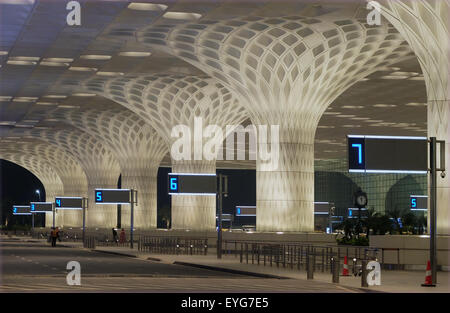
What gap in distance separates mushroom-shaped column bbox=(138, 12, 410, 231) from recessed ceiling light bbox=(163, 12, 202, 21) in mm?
877

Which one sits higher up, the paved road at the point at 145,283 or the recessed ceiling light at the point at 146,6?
the recessed ceiling light at the point at 146,6

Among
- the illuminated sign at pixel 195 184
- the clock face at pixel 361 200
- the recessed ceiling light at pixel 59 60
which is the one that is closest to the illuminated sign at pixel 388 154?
the recessed ceiling light at pixel 59 60

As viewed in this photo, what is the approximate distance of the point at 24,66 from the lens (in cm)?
4184

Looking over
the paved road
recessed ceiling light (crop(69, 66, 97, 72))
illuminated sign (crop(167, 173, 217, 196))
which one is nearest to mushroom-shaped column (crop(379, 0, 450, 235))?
the paved road

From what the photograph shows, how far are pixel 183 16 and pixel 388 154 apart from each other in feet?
45.4

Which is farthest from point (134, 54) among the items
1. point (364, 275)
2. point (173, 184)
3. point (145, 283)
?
point (364, 275)

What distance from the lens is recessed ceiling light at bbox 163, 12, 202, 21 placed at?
3369cm

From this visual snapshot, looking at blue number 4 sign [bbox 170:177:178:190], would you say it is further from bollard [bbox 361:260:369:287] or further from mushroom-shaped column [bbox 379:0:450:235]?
bollard [bbox 361:260:369:287]

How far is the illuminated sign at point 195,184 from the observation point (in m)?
44.8

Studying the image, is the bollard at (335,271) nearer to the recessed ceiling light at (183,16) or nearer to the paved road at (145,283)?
the paved road at (145,283)

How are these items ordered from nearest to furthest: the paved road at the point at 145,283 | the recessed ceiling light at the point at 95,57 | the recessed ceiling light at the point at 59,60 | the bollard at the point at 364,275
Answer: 1. the paved road at the point at 145,283
2. the bollard at the point at 364,275
3. the recessed ceiling light at the point at 59,60
4. the recessed ceiling light at the point at 95,57

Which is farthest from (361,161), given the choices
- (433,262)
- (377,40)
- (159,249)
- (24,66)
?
(159,249)

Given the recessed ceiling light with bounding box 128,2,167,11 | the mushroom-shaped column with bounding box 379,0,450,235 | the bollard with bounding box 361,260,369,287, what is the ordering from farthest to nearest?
the recessed ceiling light with bounding box 128,2,167,11 → the mushroom-shaped column with bounding box 379,0,450,235 → the bollard with bounding box 361,260,369,287

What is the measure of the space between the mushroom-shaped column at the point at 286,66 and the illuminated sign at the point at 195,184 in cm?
356
